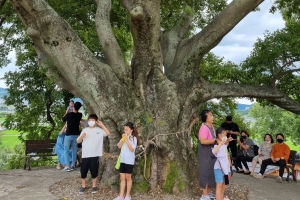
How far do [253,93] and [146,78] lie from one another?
112 inches

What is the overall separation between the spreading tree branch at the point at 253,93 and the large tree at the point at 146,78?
0.03 m

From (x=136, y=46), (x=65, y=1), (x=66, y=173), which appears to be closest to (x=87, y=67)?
(x=136, y=46)

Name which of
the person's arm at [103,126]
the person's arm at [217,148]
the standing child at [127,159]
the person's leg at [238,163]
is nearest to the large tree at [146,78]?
the person's arm at [103,126]

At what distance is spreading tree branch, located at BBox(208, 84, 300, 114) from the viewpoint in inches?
298

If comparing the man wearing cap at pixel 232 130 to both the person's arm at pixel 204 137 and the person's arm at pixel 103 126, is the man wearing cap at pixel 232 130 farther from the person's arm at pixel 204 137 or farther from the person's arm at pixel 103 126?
the person's arm at pixel 103 126

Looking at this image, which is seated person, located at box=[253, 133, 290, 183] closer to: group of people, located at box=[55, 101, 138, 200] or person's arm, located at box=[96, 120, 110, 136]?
group of people, located at box=[55, 101, 138, 200]

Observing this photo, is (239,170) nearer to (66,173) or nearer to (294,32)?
(294,32)

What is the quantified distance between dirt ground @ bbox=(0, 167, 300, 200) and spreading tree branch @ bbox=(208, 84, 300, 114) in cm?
218

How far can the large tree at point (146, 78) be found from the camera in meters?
6.41

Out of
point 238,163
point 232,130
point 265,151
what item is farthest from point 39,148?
point 265,151

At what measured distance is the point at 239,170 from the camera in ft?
31.6

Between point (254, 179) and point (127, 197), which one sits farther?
point (254, 179)

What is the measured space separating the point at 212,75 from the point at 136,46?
4657 mm

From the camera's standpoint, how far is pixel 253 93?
7.75 m
